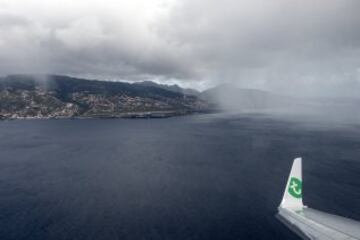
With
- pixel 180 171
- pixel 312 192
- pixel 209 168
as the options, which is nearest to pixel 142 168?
pixel 180 171

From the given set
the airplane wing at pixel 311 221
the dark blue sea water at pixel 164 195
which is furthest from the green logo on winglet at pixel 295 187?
the dark blue sea water at pixel 164 195

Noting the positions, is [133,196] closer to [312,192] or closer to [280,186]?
[280,186]

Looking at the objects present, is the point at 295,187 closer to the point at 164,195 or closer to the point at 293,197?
the point at 293,197

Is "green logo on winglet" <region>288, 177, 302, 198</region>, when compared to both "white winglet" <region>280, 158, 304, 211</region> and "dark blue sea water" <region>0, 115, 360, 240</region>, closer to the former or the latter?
"white winglet" <region>280, 158, 304, 211</region>

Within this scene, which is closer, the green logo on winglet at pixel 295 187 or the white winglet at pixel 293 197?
the green logo on winglet at pixel 295 187

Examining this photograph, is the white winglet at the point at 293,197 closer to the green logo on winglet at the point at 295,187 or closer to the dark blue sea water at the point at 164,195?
the green logo on winglet at the point at 295,187

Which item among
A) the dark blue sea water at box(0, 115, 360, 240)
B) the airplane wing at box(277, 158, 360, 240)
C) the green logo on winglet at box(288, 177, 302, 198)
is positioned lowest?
the dark blue sea water at box(0, 115, 360, 240)

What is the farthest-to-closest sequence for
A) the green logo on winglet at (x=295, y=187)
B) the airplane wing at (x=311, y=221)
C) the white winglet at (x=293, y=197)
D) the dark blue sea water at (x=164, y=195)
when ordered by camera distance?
the dark blue sea water at (x=164, y=195)
the white winglet at (x=293, y=197)
the green logo on winglet at (x=295, y=187)
the airplane wing at (x=311, y=221)

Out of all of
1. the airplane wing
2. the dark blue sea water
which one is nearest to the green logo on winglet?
the airplane wing

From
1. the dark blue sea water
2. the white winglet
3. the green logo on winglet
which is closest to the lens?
the green logo on winglet
